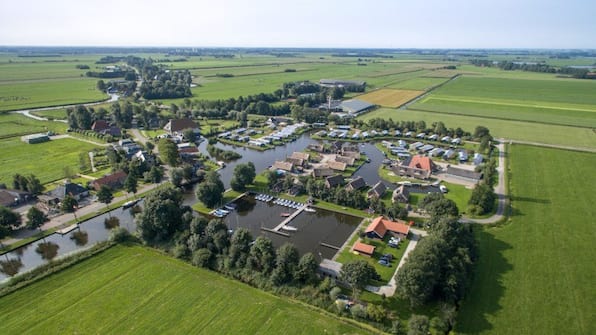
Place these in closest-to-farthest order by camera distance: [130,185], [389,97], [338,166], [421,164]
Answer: [130,185] < [421,164] < [338,166] < [389,97]

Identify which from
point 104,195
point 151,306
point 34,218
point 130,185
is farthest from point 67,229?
point 151,306

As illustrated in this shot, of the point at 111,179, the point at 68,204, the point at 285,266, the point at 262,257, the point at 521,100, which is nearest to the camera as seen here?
the point at 285,266

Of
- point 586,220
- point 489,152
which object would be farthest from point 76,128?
point 586,220

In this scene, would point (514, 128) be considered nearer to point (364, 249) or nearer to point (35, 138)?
point (364, 249)

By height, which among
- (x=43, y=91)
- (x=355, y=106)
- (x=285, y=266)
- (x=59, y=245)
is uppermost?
(x=43, y=91)

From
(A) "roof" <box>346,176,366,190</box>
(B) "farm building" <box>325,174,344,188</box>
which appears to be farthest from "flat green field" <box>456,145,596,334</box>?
(B) "farm building" <box>325,174,344,188</box>

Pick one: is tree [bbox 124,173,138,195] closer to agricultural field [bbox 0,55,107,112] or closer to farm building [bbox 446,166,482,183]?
farm building [bbox 446,166,482,183]
